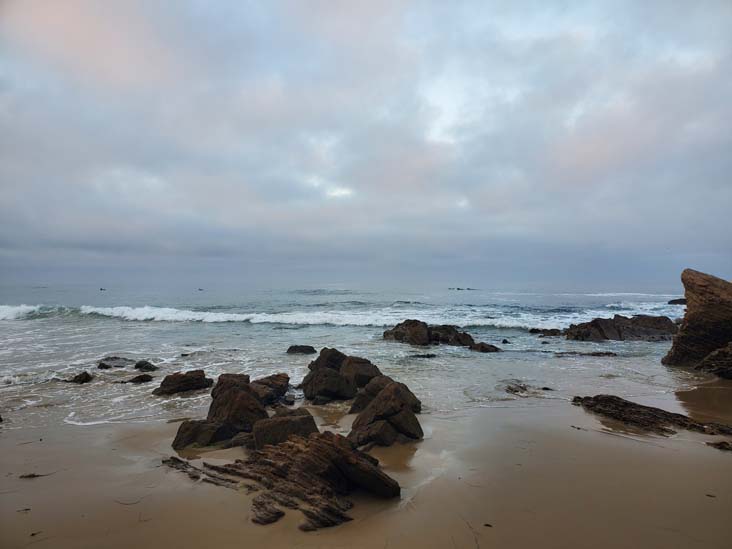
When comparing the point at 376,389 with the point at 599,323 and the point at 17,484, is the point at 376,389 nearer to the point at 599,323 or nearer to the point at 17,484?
the point at 17,484

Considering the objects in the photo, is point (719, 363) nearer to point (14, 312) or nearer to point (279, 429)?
point (279, 429)

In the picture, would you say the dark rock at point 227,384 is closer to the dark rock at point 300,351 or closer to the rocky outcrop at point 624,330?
the dark rock at point 300,351

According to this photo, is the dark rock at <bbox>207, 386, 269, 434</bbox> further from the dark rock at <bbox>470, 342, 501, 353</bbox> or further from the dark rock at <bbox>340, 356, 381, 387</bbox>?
the dark rock at <bbox>470, 342, 501, 353</bbox>

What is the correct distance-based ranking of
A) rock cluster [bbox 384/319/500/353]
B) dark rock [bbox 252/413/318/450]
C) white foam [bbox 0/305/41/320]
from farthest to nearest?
white foam [bbox 0/305/41/320]
rock cluster [bbox 384/319/500/353]
dark rock [bbox 252/413/318/450]

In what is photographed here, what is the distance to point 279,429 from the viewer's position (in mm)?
5980

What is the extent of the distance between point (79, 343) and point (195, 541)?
18.7 m

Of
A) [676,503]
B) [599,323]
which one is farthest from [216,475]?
[599,323]

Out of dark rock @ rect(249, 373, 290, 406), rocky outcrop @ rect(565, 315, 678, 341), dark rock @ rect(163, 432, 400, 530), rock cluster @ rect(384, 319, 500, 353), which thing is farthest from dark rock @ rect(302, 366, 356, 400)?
rocky outcrop @ rect(565, 315, 678, 341)

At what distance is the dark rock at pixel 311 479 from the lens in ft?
13.5

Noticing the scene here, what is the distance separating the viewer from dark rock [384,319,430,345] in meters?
20.0

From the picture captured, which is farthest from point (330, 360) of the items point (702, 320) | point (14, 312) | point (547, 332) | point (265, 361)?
point (14, 312)

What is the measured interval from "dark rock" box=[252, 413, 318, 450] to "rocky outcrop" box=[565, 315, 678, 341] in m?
20.1

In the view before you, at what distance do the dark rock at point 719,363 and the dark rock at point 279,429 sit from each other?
13.3m

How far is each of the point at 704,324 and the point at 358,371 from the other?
1238 cm
